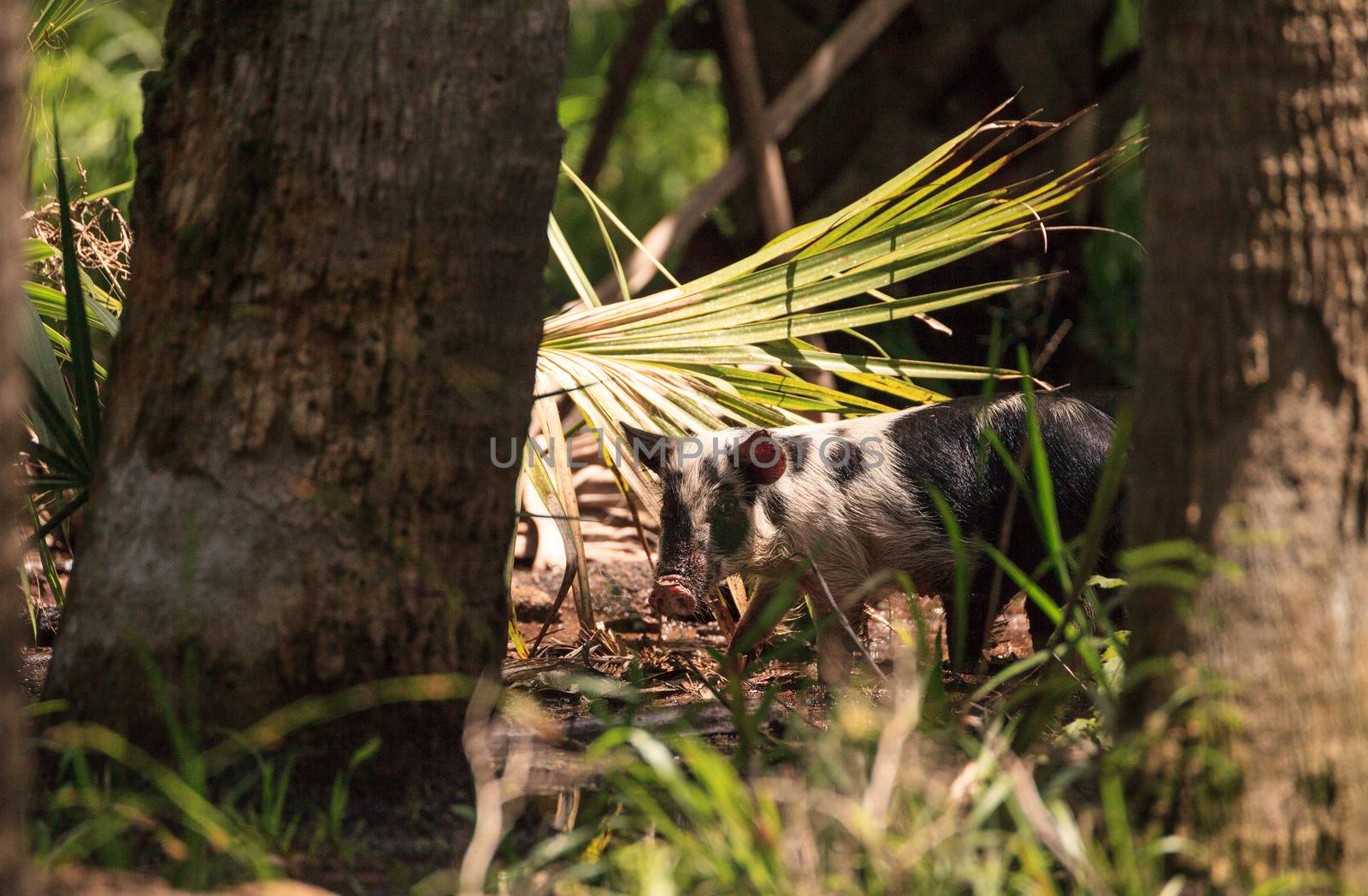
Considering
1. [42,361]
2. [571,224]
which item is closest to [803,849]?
[42,361]

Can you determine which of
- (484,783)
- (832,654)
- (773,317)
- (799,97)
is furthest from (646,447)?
(799,97)

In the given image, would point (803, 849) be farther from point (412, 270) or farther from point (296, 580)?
point (412, 270)

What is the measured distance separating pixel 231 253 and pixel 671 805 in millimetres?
1246

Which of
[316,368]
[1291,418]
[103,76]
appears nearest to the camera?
[1291,418]

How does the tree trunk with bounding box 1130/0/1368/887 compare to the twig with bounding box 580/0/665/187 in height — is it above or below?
below

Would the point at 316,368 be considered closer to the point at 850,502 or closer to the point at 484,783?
the point at 484,783

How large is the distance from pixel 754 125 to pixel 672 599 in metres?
2.52

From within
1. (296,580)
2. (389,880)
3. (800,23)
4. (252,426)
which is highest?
(800,23)

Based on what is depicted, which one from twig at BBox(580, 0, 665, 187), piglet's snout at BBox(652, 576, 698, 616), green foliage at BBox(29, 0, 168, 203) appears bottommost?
piglet's snout at BBox(652, 576, 698, 616)

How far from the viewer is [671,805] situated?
8.00 ft

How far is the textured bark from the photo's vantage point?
2.24m

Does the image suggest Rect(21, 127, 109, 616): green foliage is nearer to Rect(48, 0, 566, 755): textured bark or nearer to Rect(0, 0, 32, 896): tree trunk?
Rect(48, 0, 566, 755): textured bark

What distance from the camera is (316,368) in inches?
89.6

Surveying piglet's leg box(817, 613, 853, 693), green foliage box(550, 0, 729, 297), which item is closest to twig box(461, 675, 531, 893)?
piglet's leg box(817, 613, 853, 693)
